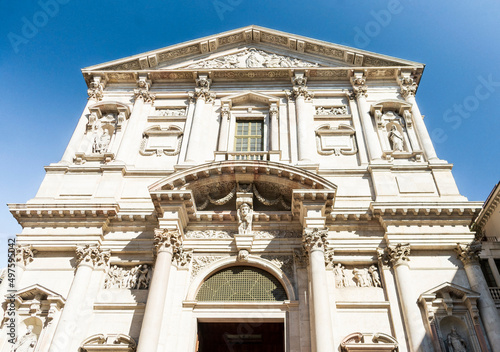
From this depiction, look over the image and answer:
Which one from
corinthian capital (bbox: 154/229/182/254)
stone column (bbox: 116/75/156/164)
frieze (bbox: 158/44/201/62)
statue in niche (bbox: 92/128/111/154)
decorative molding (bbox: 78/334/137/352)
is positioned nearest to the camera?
decorative molding (bbox: 78/334/137/352)

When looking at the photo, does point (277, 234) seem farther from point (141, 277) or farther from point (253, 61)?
point (253, 61)

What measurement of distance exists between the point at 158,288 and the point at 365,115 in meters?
10.8

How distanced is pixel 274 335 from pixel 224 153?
659 centimetres

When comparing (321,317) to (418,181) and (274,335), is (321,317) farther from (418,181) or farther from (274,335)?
(418,181)

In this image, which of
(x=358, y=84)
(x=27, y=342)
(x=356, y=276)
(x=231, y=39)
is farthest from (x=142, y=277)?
(x=231, y=39)

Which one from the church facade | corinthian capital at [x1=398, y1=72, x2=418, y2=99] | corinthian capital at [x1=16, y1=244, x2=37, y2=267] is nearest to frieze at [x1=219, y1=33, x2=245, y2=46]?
the church facade

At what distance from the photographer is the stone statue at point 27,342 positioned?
37.3ft

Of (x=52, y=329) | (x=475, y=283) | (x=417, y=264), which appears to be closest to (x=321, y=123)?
(x=417, y=264)

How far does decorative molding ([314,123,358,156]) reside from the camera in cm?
1617

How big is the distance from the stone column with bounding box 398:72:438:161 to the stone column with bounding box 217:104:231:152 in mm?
→ 7673

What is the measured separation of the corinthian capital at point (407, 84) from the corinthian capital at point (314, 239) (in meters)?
9.06

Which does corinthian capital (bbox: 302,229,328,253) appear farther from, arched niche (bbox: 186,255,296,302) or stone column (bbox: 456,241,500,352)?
stone column (bbox: 456,241,500,352)

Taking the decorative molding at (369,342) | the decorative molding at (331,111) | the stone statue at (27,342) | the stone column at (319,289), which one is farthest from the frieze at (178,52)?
the decorative molding at (369,342)

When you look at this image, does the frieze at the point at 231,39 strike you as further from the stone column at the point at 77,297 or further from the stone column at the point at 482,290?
the stone column at the point at 482,290
